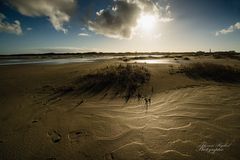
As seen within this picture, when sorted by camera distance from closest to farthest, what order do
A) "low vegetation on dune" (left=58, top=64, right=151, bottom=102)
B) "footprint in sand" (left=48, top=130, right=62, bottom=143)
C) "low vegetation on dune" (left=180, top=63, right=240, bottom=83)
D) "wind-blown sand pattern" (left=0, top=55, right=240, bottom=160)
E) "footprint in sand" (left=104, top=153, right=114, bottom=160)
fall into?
1. "footprint in sand" (left=104, top=153, right=114, bottom=160)
2. "wind-blown sand pattern" (left=0, top=55, right=240, bottom=160)
3. "footprint in sand" (left=48, top=130, right=62, bottom=143)
4. "low vegetation on dune" (left=58, top=64, right=151, bottom=102)
5. "low vegetation on dune" (left=180, top=63, right=240, bottom=83)

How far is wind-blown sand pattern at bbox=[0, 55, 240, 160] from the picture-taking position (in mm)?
2505

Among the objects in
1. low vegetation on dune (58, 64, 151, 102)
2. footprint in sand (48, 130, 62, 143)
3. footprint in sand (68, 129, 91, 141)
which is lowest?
footprint in sand (48, 130, 62, 143)

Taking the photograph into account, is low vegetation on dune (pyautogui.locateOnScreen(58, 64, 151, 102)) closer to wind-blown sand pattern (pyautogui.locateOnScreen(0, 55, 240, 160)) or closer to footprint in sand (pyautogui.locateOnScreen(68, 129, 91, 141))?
wind-blown sand pattern (pyautogui.locateOnScreen(0, 55, 240, 160))

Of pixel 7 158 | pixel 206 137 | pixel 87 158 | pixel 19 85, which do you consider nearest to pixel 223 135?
pixel 206 137

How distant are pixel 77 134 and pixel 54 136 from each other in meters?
0.48

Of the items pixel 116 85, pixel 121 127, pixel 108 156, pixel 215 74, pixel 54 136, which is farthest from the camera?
pixel 215 74

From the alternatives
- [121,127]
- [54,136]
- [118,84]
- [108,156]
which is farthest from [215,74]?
[54,136]

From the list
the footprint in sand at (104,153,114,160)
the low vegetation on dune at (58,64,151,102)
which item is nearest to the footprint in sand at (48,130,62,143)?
the footprint in sand at (104,153,114,160)

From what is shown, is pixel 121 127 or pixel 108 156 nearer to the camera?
pixel 108 156

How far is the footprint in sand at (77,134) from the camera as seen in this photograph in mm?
2969

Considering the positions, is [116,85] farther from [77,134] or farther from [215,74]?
[215,74]

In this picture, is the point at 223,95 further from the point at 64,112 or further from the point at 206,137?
the point at 64,112

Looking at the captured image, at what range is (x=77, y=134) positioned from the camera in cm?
312

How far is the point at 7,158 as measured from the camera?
246cm
